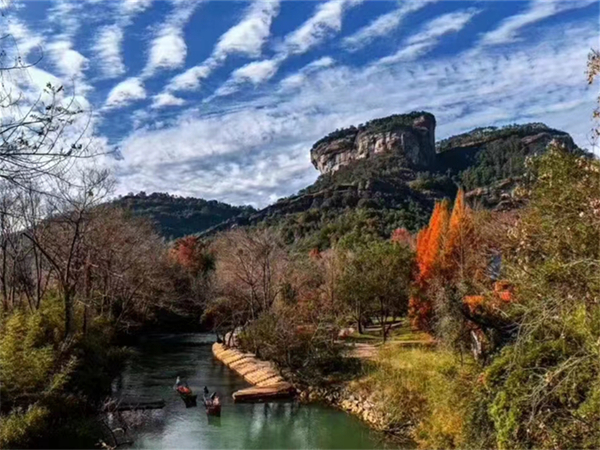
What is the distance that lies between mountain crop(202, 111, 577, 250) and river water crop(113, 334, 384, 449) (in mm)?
22830

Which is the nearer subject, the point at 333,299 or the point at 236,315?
the point at 333,299

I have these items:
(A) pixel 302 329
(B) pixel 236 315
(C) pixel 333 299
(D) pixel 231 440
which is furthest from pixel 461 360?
(B) pixel 236 315

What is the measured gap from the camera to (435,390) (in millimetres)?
13609

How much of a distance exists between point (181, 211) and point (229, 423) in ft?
314

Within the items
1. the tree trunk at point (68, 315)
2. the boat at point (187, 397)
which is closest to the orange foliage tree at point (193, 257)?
the boat at point (187, 397)

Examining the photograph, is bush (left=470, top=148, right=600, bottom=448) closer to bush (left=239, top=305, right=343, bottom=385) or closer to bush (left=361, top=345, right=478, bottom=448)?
bush (left=361, top=345, right=478, bottom=448)

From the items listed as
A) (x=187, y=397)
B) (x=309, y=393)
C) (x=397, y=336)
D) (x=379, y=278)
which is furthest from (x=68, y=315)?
(x=397, y=336)

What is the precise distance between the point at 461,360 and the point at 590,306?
6295 millimetres

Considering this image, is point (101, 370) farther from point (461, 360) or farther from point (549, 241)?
point (549, 241)

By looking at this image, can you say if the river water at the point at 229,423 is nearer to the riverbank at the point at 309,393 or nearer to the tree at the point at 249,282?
the riverbank at the point at 309,393

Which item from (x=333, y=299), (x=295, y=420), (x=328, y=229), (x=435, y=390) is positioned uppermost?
(x=328, y=229)

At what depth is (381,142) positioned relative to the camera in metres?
109

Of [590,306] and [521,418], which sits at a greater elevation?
[590,306]

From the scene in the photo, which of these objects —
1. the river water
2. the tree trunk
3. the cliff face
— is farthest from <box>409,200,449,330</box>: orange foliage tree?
the cliff face
